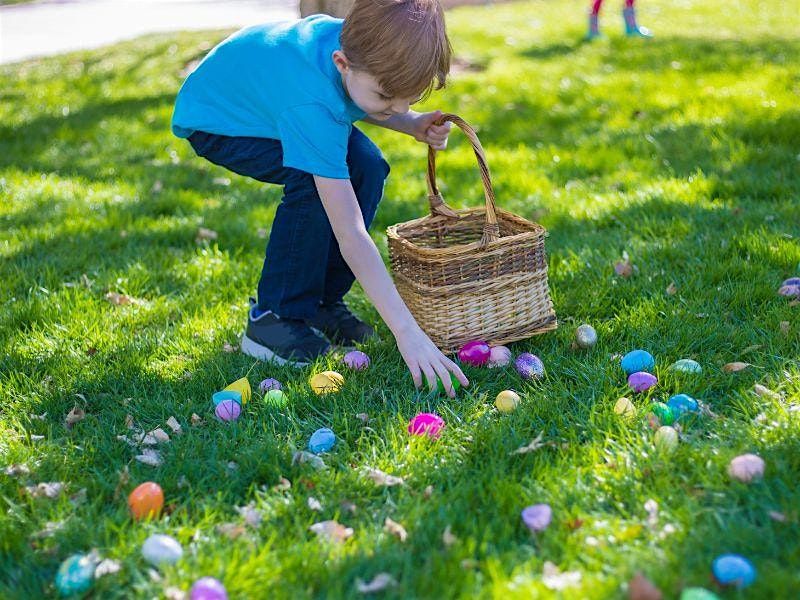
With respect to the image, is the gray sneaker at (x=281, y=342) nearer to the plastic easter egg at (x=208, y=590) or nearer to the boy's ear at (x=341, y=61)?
the boy's ear at (x=341, y=61)

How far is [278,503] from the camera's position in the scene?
205 cm

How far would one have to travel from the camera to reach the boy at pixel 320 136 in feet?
7.72

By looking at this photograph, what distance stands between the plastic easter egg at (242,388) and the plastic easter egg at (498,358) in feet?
2.42

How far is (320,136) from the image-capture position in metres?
2.45

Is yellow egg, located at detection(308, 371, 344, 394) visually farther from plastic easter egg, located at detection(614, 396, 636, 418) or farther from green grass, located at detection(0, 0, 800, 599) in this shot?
plastic easter egg, located at detection(614, 396, 636, 418)

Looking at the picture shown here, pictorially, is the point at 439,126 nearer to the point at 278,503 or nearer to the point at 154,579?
the point at 278,503

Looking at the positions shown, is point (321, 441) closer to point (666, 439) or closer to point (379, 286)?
point (379, 286)

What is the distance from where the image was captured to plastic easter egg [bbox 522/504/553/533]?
6.23ft

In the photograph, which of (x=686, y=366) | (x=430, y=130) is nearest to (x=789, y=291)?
(x=686, y=366)

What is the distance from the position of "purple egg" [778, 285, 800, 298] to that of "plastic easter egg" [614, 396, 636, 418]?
991 mm

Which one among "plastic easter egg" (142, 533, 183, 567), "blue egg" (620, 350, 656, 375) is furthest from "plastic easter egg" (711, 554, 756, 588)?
"plastic easter egg" (142, 533, 183, 567)

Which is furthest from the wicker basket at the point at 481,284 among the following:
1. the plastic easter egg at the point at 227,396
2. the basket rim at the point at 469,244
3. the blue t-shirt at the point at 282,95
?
the plastic easter egg at the point at 227,396

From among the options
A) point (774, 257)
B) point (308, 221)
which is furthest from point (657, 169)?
point (308, 221)

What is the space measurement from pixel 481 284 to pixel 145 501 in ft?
4.04
